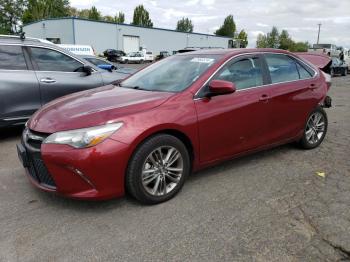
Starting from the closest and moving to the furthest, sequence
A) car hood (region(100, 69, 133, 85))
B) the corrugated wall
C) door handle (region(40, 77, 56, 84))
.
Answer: door handle (region(40, 77, 56, 84))
car hood (region(100, 69, 133, 85))
the corrugated wall

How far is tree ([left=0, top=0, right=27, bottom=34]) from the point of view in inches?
2704

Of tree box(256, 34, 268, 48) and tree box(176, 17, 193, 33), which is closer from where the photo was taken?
tree box(256, 34, 268, 48)

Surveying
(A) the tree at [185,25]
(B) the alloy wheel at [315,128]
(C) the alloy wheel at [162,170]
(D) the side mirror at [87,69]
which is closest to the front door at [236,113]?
(C) the alloy wheel at [162,170]

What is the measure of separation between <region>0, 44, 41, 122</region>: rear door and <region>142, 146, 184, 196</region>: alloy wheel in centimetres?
319

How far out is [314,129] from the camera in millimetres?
5363

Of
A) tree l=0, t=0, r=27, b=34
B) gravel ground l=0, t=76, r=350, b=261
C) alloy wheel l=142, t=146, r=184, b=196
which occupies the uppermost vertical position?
tree l=0, t=0, r=27, b=34

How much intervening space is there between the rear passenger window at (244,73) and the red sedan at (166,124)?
0.04 ft

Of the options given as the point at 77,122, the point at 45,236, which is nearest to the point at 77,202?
the point at 45,236

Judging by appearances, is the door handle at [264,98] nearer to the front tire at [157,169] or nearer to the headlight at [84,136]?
the front tire at [157,169]

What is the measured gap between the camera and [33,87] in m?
5.76

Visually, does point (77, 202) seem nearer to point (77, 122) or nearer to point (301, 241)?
point (77, 122)

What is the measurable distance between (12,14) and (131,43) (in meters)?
30.5

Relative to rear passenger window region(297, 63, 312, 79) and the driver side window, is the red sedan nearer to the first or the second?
rear passenger window region(297, 63, 312, 79)

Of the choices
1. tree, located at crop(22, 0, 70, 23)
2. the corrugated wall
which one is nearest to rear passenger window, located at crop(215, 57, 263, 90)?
the corrugated wall
